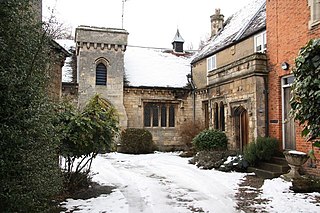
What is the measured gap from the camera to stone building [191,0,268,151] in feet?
42.6

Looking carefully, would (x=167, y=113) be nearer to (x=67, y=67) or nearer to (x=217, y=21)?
(x=67, y=67)

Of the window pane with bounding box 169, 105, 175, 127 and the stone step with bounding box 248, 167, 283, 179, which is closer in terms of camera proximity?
the stone step with bounding box 248, 167, 283, 179

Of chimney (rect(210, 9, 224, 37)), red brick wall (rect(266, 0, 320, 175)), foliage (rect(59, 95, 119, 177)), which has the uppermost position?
chimney (rect(210, 9, 224, 37))

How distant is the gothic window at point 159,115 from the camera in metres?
23.4

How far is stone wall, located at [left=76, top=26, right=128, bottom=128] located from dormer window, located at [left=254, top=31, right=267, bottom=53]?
10.1 m

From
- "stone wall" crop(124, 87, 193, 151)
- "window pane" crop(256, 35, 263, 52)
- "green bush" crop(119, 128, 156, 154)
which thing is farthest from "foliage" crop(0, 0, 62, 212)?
"stone wall" crop(124, 87, 193, 151)

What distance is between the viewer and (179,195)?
827cm

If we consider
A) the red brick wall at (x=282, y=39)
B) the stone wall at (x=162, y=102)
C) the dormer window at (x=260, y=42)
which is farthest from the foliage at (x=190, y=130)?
the red brick wall at (x=282, y=39)

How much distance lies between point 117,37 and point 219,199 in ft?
56.2

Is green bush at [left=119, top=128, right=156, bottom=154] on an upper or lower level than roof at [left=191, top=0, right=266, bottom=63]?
lower

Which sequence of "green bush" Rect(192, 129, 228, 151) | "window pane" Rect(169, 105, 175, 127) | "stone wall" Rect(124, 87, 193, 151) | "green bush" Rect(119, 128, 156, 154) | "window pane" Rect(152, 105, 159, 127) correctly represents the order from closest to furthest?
"green bush" Rect(192, 129, 228, 151) → "green bush" Rect(119, 128, 156, 154) → "stone wall" Rect(124, 87, 193, 151) → "window pane" Rect(152, 105, 159, 127) → "window pane" Rect(169, 105, 175, 127)

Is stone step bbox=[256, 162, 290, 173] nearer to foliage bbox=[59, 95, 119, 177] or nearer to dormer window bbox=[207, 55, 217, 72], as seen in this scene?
foliage bbox=[59, 95, 119, 177]

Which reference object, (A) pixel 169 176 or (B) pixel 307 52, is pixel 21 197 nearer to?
(B) pixel 307 52

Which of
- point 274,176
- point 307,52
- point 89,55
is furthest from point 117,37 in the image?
point 307,52
